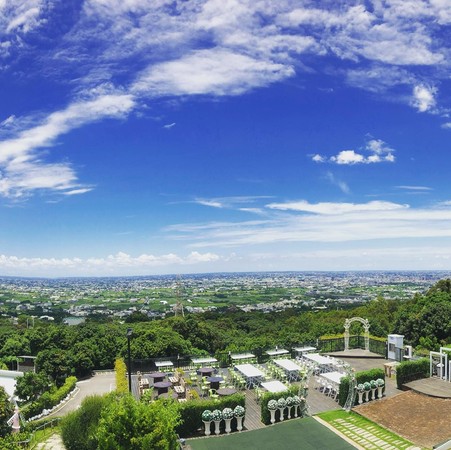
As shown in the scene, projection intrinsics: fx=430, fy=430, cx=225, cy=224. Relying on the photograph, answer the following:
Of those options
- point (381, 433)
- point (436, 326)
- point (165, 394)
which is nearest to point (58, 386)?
point (165, 394)

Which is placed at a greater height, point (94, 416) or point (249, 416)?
point (94, 416)

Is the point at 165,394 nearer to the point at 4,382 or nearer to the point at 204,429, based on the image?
the point at 204,429

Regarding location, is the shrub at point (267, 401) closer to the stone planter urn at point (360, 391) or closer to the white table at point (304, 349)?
the stone planter urn at point (360, 391)

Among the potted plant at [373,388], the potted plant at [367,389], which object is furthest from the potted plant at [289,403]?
the potted plant at [373,388]

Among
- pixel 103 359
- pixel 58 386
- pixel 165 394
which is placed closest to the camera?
pixel 165 394

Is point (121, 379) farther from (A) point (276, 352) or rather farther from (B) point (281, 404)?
(A) point (276, 352)

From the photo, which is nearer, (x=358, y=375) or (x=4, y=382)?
(x=358, y=375)

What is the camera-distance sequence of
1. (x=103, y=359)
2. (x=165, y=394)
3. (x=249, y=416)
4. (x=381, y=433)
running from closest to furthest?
(x=381, y=433), (x=249, y=416), (x=165, y=394), (x=103, y=359)
